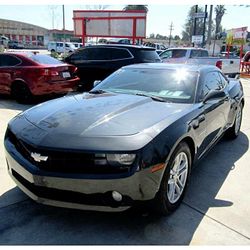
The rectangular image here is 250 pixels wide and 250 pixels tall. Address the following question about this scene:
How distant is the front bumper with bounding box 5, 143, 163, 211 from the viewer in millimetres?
2520

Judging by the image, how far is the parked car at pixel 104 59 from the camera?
32.9 feet

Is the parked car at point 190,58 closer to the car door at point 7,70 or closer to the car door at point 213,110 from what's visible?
the car door at point 7,70

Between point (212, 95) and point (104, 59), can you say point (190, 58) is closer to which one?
point (104, 59)

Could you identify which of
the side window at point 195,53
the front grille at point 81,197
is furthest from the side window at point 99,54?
the front grille at point 81,197

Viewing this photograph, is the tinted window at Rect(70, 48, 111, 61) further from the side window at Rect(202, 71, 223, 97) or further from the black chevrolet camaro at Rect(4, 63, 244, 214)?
the black chevrolet camaro at Rect(4, 63, 244, 214)

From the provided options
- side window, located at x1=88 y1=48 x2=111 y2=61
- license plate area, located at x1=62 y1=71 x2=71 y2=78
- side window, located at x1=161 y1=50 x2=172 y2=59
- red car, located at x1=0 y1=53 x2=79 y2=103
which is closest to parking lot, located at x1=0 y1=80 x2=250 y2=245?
red car, located at x1=0 y1=53 x2=79 y2=103

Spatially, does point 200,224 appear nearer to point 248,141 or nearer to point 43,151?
point 43,151

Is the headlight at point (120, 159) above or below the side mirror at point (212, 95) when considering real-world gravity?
below

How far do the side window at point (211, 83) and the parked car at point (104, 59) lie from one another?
5196 millimetres

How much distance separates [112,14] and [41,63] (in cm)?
1403

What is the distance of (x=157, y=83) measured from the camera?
414cm

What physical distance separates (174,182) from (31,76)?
6155 mm

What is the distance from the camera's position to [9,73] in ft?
27.9

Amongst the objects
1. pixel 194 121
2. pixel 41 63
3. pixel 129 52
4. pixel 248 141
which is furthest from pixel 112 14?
pixel 194 121
